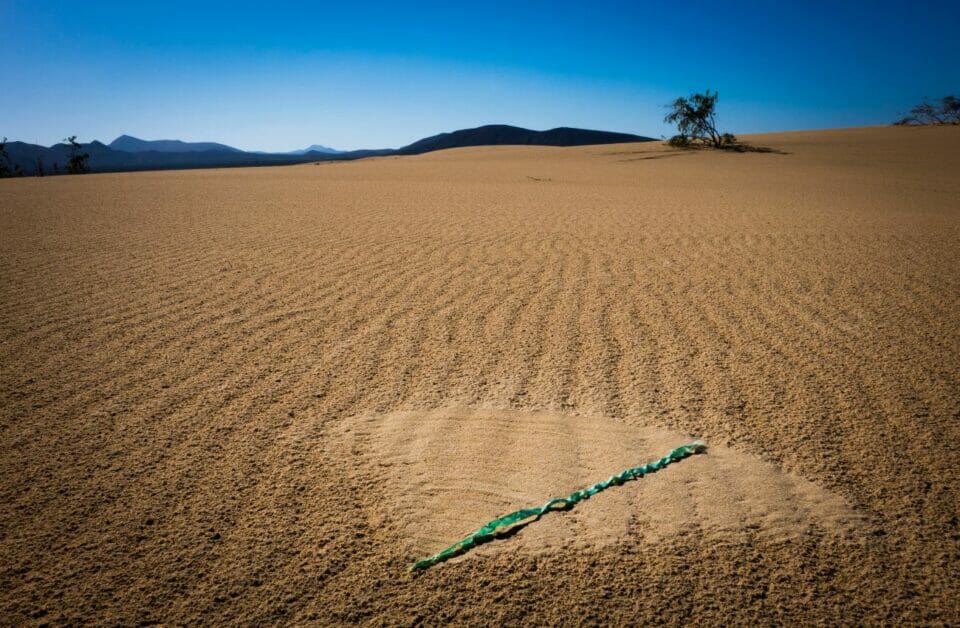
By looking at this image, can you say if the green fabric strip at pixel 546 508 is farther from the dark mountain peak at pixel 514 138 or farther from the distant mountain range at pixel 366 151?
the dark mountain peak at pixel 514 138

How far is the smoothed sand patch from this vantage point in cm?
170

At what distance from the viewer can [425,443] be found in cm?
221

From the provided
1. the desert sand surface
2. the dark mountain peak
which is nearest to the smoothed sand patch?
the desert sand surface

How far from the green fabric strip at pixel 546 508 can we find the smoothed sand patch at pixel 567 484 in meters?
0.03

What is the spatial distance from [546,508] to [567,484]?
18 centimetres

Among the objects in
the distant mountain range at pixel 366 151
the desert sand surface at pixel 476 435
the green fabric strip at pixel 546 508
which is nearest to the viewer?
the desert sand surface at pixel 476 435

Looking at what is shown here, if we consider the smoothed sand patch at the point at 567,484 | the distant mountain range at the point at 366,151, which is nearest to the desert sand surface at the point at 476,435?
the smoothed sand patch at the point at 567,484

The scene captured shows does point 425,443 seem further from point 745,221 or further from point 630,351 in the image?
point 745,221

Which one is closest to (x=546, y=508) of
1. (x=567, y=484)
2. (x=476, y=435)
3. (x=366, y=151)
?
(x=567, y=484)

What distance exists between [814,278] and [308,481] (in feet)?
16.3

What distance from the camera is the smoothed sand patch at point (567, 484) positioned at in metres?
1.70

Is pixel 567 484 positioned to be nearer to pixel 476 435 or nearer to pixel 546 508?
pixel 546 508

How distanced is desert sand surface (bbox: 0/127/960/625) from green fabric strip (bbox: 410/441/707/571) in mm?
42

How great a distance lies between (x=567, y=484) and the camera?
192 cm
